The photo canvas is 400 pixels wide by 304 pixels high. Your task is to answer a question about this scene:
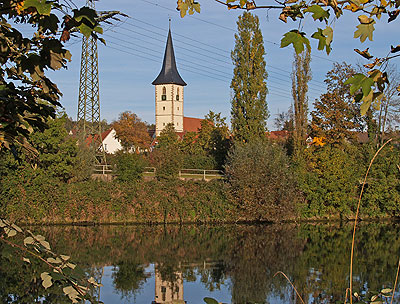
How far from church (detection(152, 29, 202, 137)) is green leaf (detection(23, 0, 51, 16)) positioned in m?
64.3

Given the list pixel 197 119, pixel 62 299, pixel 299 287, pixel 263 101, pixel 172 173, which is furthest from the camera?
pixel 197 119

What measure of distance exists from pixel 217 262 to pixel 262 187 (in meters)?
9.32

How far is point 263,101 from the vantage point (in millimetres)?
29938

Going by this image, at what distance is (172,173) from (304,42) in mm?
24808

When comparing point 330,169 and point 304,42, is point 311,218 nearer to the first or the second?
point 330,169

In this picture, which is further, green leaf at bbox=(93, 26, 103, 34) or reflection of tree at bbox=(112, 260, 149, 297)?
reflection of tree at bbox=(112, 260, 149, 297)

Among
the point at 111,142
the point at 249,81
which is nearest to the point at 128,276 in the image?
the point at 249,81

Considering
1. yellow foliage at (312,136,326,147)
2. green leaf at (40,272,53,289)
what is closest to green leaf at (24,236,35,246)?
green leaf at (40,272,53,289)

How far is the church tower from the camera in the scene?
223 feet

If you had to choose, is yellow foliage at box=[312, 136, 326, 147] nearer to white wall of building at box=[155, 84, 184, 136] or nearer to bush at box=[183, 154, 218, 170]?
bush at box=[183, 154, 218, 170]

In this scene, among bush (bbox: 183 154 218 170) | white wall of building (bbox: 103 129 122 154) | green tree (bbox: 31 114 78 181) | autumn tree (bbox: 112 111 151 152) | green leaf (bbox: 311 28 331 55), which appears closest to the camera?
green leaf (bbox: 311 28 331 55)

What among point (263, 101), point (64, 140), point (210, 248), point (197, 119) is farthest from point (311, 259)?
point (197, 119)

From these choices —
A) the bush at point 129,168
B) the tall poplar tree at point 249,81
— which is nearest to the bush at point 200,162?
the tall poplar tree at point 249,81

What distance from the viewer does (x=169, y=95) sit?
71188 mm
